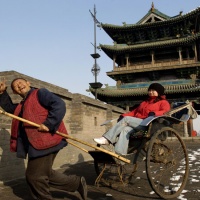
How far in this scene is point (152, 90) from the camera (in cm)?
416

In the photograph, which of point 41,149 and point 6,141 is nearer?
point 41,149

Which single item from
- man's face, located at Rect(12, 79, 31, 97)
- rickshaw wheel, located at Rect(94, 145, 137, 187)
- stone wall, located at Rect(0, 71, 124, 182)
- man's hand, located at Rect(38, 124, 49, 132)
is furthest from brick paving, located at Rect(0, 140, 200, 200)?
man's face, located at Rect(12, 79, 31, 97)

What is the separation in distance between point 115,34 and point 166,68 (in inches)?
310

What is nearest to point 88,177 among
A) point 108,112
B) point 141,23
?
point 108,112

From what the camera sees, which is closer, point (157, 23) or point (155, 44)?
point (155, 44)

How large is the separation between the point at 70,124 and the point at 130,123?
387 cm

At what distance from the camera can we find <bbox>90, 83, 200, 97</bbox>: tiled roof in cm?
2206

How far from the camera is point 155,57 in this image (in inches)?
1030

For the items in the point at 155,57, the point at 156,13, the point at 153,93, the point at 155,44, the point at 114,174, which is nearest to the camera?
the point at 153,93

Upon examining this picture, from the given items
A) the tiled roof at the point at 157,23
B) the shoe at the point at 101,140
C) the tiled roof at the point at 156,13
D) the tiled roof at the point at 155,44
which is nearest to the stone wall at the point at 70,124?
the shoe at the point at 101,140

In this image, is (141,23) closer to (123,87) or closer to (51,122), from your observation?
(123,87)

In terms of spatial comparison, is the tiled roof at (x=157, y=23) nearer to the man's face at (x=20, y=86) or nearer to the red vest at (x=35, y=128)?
the man's face at (x=20, y=86)

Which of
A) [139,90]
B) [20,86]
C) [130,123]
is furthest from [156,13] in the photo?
[20,86]

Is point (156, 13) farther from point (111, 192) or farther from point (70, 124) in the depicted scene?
point (111, 192)
